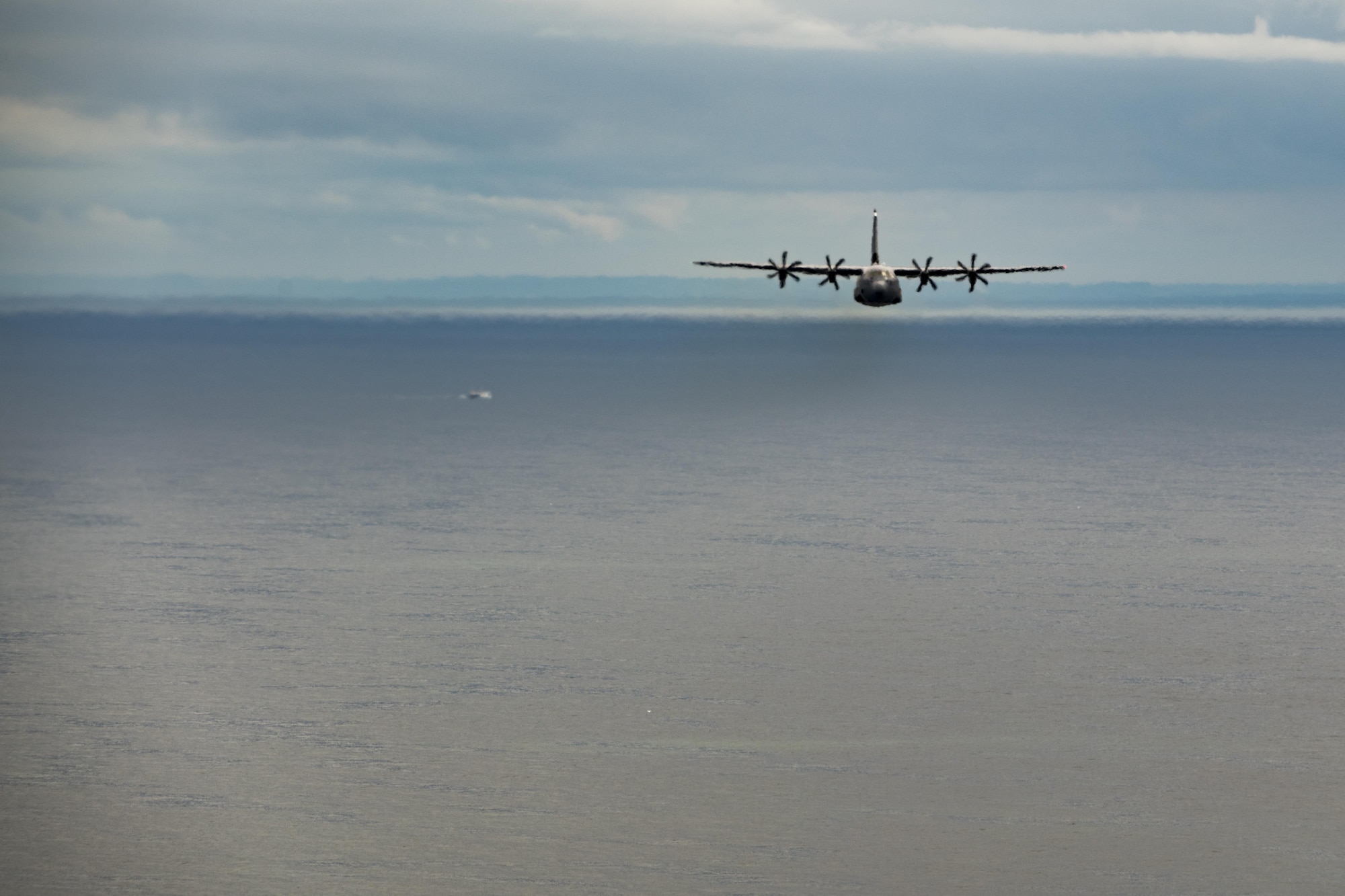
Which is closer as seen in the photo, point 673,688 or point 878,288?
point 673,688

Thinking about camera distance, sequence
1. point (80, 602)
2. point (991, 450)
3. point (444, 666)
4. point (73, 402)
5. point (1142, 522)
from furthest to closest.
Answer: point (73, 402) < point (991, 450) < point (1142, 522) < point (80, 602) < point (444, 666)

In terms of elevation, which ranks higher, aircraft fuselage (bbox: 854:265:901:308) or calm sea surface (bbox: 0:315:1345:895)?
aircraft fuselage (bbox: 854:265:901:308)

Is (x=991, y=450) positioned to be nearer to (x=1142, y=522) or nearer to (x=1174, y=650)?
(x=1142, y=522)

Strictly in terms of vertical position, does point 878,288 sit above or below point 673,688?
above

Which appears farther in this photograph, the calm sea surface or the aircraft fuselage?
the aircraft fuselage

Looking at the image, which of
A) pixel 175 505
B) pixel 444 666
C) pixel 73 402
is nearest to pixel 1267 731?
pixel 444 666
